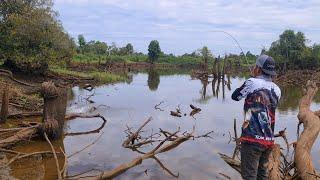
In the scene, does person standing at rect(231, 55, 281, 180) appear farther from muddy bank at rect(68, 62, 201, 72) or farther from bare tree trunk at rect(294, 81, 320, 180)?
muddy bank at rect(68, 62, 201, 72)

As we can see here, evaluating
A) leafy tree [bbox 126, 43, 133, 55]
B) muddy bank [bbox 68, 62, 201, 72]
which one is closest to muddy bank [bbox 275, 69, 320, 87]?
muddy bank [bbox 68, 62, 201, 72]

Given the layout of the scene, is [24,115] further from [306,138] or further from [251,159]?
[251,159]

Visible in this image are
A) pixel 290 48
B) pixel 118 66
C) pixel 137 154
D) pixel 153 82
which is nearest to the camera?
pixel 137 154

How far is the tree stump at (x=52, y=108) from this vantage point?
10.3 m

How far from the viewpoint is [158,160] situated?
9.32m

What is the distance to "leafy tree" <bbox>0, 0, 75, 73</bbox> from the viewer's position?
28.3m

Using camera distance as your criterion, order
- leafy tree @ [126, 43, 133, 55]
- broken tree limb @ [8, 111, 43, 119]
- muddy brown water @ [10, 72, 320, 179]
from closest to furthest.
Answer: muddy brown water @ [10, 72, 320, 179] → broken tree limb @ [8, 111, 43, 119] → leafy tree @ [126, 43, 133, 55]

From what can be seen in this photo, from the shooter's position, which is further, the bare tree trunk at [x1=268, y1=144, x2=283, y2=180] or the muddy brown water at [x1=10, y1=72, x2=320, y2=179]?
the muddy brown water at [x1=10, y1=72, x2=320, y2=179]

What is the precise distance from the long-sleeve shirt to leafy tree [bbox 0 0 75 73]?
24.6 m

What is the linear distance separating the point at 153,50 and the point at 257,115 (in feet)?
241

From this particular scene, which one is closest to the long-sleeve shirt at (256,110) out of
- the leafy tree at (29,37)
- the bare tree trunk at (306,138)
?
the bare tree trunk at (306,138)

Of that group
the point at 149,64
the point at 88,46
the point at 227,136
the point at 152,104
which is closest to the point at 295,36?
the point at 149,64

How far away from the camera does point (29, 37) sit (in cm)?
2845

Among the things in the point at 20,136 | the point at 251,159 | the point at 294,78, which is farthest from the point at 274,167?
the point at 294,78
